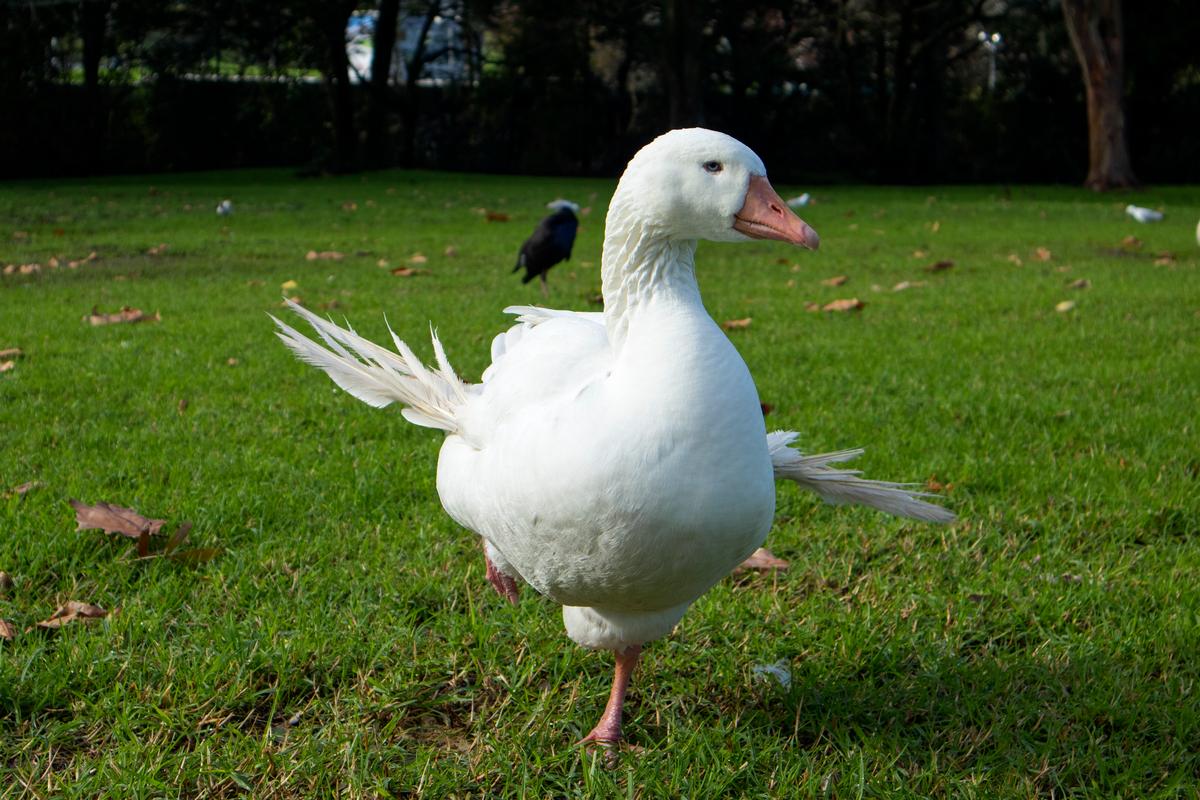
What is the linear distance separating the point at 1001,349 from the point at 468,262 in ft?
16.5

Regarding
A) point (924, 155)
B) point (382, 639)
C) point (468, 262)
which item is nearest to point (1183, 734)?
point (382, 639)

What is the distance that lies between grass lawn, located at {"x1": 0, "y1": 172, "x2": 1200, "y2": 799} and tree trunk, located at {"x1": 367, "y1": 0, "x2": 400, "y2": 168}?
16164 millimetres

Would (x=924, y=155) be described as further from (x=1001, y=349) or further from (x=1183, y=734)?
(x=1183, y=734)

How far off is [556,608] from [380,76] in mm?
20000

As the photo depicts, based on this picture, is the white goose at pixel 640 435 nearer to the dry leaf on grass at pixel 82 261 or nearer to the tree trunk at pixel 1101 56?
the dry leaf on grass at pixel 82 261

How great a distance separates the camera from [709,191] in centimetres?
205

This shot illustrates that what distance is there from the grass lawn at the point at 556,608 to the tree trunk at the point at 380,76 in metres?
16.2

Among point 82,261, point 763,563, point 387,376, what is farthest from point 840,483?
point 82,261

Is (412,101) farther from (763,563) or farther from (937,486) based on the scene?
(763,563)

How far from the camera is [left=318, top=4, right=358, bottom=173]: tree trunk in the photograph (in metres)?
20.3

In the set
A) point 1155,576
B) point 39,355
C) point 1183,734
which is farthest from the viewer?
point 39,355

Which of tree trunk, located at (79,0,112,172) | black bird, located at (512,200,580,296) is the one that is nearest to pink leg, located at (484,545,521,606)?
black bird, located at (512,200,580,296)

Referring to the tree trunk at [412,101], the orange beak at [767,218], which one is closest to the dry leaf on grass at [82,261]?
the orange beak at [767,218]

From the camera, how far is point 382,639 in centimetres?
267
